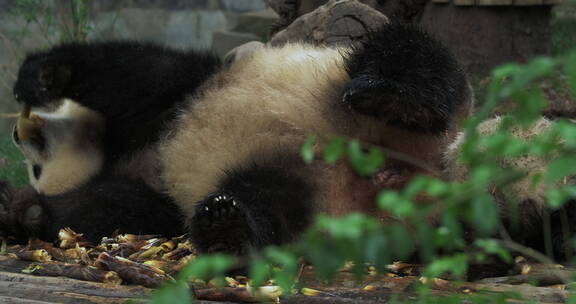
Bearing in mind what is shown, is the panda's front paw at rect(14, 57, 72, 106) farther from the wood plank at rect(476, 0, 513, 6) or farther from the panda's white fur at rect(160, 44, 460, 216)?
the wood plank at rect(476, 0, 513, 6)

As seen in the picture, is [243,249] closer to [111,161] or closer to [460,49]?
[111,161]

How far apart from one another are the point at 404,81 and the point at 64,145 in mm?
1641

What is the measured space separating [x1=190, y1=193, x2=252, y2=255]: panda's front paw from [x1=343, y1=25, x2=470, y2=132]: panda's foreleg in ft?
1.70

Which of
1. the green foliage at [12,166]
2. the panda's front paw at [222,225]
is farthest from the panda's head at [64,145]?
the green foliage at [12,166]

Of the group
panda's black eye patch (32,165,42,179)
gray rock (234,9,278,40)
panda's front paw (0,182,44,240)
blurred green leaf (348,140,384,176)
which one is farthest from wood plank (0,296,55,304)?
gray rock (234,9,278,40)

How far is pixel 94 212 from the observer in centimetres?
305

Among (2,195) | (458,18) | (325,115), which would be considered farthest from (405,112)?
(458,18)

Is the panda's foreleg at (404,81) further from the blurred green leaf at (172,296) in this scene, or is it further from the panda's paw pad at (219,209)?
the blurred green leaf at (172,296)

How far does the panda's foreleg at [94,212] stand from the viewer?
10.00ft

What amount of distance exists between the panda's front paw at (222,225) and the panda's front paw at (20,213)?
3.43ft

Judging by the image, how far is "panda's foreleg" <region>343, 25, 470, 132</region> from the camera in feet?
8.22

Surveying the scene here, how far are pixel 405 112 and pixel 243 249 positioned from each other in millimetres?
659

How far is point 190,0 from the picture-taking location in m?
8.50

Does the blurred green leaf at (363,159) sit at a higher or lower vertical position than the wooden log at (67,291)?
higher
